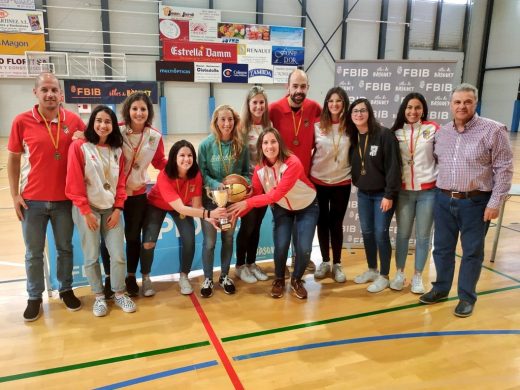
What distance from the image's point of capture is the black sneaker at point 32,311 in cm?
287

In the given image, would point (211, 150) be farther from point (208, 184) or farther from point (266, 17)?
point (266, 17)

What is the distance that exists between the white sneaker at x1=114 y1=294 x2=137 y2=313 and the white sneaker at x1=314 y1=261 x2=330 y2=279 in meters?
1.63

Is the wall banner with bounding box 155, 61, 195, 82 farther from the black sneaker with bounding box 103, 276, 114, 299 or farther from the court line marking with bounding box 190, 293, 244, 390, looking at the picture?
the court line marking with bounding box 190, 293, 244, 390

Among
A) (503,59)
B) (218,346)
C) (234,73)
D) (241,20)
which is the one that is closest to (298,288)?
(218,346)

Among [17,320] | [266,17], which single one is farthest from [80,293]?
[266,17]

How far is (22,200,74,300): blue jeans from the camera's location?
9.05ft

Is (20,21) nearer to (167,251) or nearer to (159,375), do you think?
(167,251)

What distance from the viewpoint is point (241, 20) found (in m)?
14.2

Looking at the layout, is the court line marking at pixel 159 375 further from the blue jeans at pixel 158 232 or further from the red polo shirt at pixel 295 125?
the red polo shirt at pixel 295 125

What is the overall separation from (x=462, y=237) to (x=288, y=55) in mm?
13030

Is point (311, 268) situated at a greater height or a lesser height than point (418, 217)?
→ lesser

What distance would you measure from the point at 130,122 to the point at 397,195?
2.17 m

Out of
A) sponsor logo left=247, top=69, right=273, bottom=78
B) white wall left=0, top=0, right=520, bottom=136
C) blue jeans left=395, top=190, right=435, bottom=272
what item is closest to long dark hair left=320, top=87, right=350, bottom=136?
blue jeans left=395, top=190, right=435, bottom=272

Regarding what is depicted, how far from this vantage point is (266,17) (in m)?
14.4
